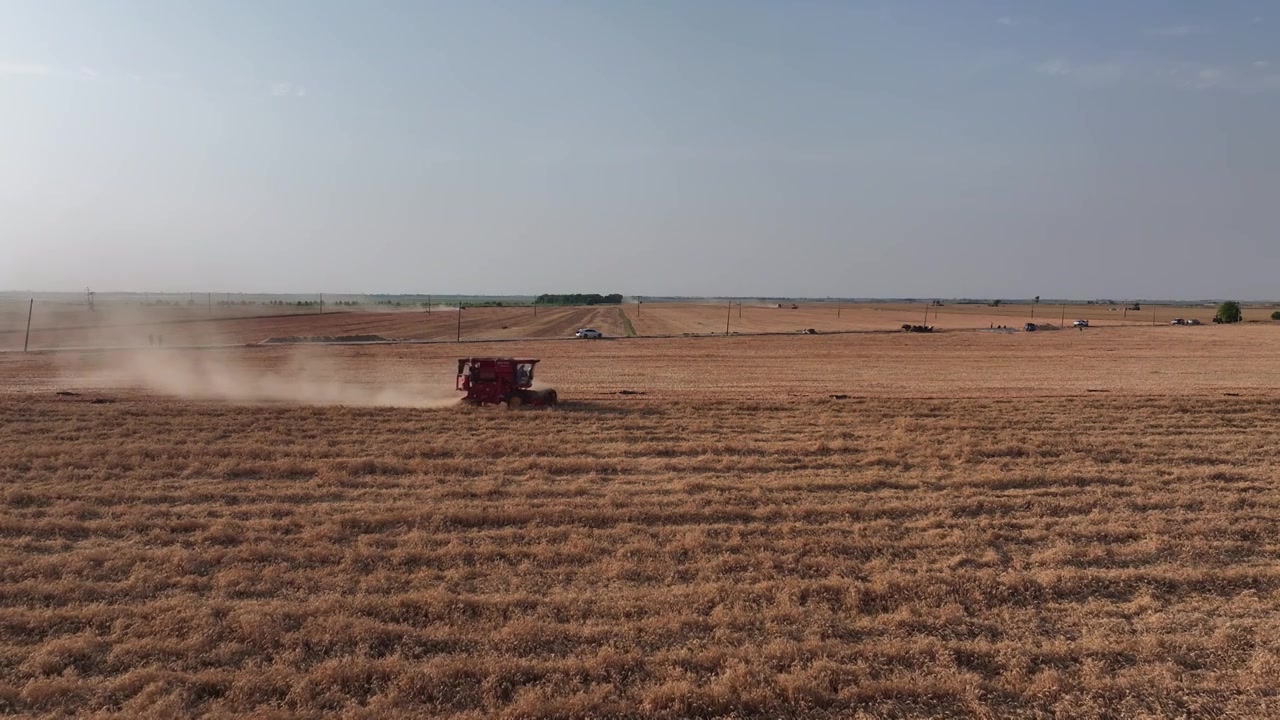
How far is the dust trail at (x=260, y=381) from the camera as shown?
24516 mm

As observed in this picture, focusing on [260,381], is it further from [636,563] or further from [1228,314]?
[1228,314]

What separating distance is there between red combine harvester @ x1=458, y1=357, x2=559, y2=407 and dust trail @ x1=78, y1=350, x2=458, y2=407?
155 cm

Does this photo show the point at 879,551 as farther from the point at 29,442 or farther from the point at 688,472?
the point at 29,442

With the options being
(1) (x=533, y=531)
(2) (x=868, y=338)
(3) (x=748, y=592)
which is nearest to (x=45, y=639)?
(1) (x=533, y=531)

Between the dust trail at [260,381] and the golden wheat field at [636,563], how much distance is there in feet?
14.1

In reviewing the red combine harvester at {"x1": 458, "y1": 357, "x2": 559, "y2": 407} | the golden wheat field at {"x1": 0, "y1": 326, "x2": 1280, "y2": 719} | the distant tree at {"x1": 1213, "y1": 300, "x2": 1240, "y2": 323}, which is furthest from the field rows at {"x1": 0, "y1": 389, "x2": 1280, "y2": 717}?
the distant tree at {"x1": 1213, "y1": 300, "x2": 1240, "y2": 323}

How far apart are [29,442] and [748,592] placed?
15.8m

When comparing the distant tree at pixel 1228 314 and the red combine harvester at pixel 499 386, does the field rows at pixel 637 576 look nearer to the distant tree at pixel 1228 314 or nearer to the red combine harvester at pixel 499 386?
the red combine harvester at pixel 499 386

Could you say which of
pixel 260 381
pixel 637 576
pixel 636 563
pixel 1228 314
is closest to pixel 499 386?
pixel 636 563

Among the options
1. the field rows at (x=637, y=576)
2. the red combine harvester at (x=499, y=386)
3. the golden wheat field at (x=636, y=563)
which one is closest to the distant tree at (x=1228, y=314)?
the golden wheat field at (x=636, y=563)

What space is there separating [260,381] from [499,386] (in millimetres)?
14663

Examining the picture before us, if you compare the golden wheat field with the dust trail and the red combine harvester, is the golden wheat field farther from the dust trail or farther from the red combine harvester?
the dust trail

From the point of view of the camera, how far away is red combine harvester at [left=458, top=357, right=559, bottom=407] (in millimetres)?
21688

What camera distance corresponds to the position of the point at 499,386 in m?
21.7
